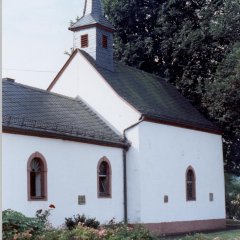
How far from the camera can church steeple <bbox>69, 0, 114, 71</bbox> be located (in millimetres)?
26297

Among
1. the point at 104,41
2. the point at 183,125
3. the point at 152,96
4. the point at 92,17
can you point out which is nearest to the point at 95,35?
the point at 104,41

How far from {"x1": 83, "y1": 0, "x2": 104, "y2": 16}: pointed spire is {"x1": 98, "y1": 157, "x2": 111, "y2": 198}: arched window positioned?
871 cm

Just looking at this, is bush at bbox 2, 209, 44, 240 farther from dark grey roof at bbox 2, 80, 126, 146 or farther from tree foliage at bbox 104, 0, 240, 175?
tree foliage at bbox 104, 0, 240, 175

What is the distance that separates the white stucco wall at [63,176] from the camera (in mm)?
17297

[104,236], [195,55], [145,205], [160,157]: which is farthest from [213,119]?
[104,236]

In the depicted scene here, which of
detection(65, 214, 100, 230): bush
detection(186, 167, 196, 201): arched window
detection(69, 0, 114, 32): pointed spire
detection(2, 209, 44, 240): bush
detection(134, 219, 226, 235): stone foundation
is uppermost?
detection(69, 0, 114, 32): pointed spire

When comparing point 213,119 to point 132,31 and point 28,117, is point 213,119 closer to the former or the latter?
point 132,31

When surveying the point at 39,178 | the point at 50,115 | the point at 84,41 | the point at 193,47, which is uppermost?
the point at 193,47

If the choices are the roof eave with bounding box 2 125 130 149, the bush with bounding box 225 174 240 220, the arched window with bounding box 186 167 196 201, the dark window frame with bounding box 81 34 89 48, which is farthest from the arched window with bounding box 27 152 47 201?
the bush with bounding box 225 174 240 220

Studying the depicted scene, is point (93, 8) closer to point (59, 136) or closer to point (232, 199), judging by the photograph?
point (59, 136)

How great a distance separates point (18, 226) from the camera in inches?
494

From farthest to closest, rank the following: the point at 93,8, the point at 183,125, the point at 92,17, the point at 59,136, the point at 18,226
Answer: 1. the point at 93,8
2. the point at 92,17
3. the point at 183,125
4. the point at 59,136
5. the point at 18,226

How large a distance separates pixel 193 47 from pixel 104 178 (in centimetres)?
1194

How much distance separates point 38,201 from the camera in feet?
60.0
